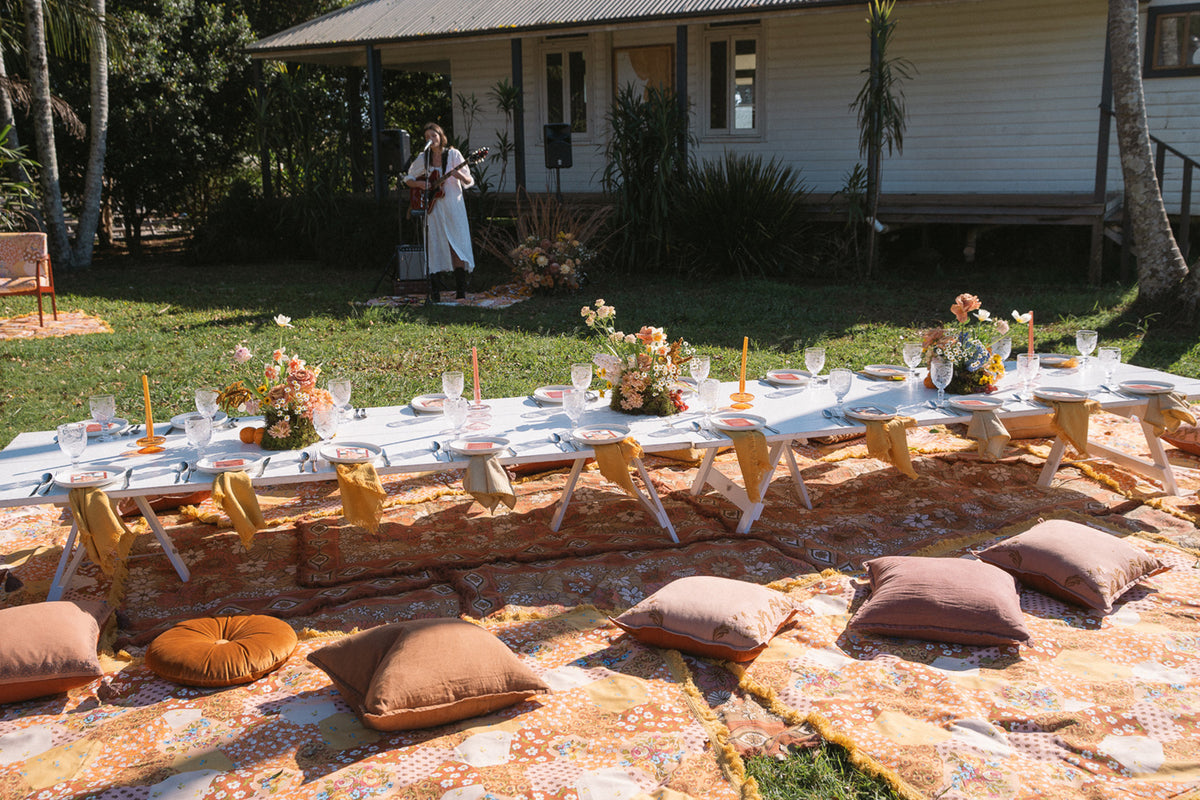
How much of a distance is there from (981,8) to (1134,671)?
11.7 metres

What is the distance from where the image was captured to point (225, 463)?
4.02m

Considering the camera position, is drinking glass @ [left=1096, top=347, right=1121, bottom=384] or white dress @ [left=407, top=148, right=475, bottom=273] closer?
drinking glass @ [left=1096, top=347, right=1121, bottom=384]

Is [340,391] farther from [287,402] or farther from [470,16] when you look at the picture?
[470,16]

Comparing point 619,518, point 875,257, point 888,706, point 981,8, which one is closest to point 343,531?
point 619,518

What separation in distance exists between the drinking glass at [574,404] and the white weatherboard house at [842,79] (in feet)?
29.9

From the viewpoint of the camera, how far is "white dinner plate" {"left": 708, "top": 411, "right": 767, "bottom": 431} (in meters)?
4.51

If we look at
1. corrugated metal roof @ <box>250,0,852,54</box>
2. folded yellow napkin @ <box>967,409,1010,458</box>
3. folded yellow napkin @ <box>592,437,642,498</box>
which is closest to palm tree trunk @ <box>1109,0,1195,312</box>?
corrugated metal roof @ <box>250,0,852,54</box>

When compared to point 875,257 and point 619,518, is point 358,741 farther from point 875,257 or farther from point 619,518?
point 875,257

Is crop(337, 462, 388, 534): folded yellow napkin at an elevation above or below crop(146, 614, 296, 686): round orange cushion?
above

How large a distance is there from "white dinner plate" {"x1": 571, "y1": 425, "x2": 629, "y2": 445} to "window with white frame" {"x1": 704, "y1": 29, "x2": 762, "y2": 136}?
11.1 meters

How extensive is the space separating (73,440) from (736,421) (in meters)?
2.86

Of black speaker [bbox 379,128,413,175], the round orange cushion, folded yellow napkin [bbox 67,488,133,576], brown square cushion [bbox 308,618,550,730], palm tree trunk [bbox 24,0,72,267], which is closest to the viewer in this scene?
brown square cushion [bbox 308,618,550,730]

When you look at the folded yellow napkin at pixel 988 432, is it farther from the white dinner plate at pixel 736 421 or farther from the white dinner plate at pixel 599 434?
the white dinner plate at pixel 599 434

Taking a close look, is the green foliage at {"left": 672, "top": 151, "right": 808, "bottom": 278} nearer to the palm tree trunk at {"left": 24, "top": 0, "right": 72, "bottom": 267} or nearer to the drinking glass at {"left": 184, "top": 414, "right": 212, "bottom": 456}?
the drinking glass at {"left": 184, "top": 414, "right": 212, "bottom": 456}
